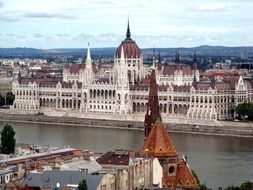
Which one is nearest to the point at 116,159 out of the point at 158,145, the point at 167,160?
the point at 158,145

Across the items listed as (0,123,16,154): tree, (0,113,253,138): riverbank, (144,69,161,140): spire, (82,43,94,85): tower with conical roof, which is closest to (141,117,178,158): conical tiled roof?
(144,69,161,140): spire

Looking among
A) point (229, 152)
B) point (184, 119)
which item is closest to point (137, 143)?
point (229, 152)

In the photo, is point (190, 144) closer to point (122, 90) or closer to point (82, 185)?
point (122, 90)

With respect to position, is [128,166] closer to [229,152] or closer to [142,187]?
[142,187]

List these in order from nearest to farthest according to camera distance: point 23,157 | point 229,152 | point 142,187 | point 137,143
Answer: point 142,187 < point 23,157 < point 229,152 < point 137,143

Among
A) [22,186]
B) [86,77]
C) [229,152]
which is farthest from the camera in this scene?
[86,77]

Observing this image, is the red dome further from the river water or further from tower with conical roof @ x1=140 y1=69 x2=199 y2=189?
tower with conical roof @ x1=140 y1=69 x2=199 y2=189

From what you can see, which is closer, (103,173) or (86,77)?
(103,173)
